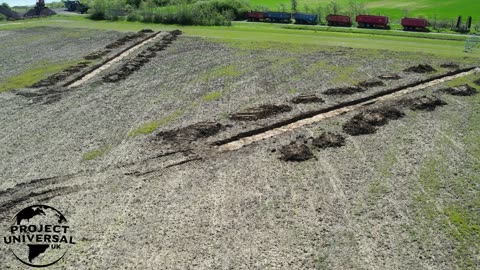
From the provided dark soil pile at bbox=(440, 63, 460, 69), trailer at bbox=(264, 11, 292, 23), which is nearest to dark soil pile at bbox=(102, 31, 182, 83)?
trailer at bbox=(264, 11, 292, 23)

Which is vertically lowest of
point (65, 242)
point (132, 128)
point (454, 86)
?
point (65, 242)

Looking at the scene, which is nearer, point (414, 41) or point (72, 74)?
point (72, 74)

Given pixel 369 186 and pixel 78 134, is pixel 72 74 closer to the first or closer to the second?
pixel 78 134

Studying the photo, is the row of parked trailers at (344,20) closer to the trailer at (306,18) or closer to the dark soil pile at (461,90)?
the trailer at (306,18)

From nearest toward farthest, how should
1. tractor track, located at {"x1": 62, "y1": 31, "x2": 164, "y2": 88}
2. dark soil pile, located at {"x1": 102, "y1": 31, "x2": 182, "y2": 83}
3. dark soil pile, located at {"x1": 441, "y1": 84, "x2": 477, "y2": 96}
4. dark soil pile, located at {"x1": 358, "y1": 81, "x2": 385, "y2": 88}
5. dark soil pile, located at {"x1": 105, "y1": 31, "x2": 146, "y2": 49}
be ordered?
1. dark soil pile, located at {"x1": 441, "y1": 84, "x2": 477, "y2": 96}
2. dark soil pile, located at {"x1": 358, "y1": 81, "x2": 385, "y2": 88}
3. tractor track, located at {"x1": 62, "y1": 31, "x2": 164, "y2": 88}
4. dark soil pile, located at {"x1": 102, "y1": 31, "x2": 182, "y2": 83}
5. dark soil pile, located at {"x1": 105, "y1": 31, "x2": 146, "y2": 49}

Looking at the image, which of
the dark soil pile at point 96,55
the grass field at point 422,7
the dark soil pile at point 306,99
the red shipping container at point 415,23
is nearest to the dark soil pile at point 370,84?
the dark soil pile at point 306,99

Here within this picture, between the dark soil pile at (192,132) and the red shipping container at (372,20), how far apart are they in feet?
148

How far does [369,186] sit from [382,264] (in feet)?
17.3

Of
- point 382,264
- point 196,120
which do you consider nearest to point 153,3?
point 196,120

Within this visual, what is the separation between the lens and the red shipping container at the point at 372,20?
62.7 m

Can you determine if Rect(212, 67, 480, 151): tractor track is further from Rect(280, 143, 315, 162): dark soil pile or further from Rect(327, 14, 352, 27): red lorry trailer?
Rect(327, 14, 352, 27): red lorry trailer

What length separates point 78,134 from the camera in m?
25.0

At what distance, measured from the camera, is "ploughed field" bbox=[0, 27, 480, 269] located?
1595 cm

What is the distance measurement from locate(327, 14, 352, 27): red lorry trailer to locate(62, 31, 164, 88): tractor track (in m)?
28.7
